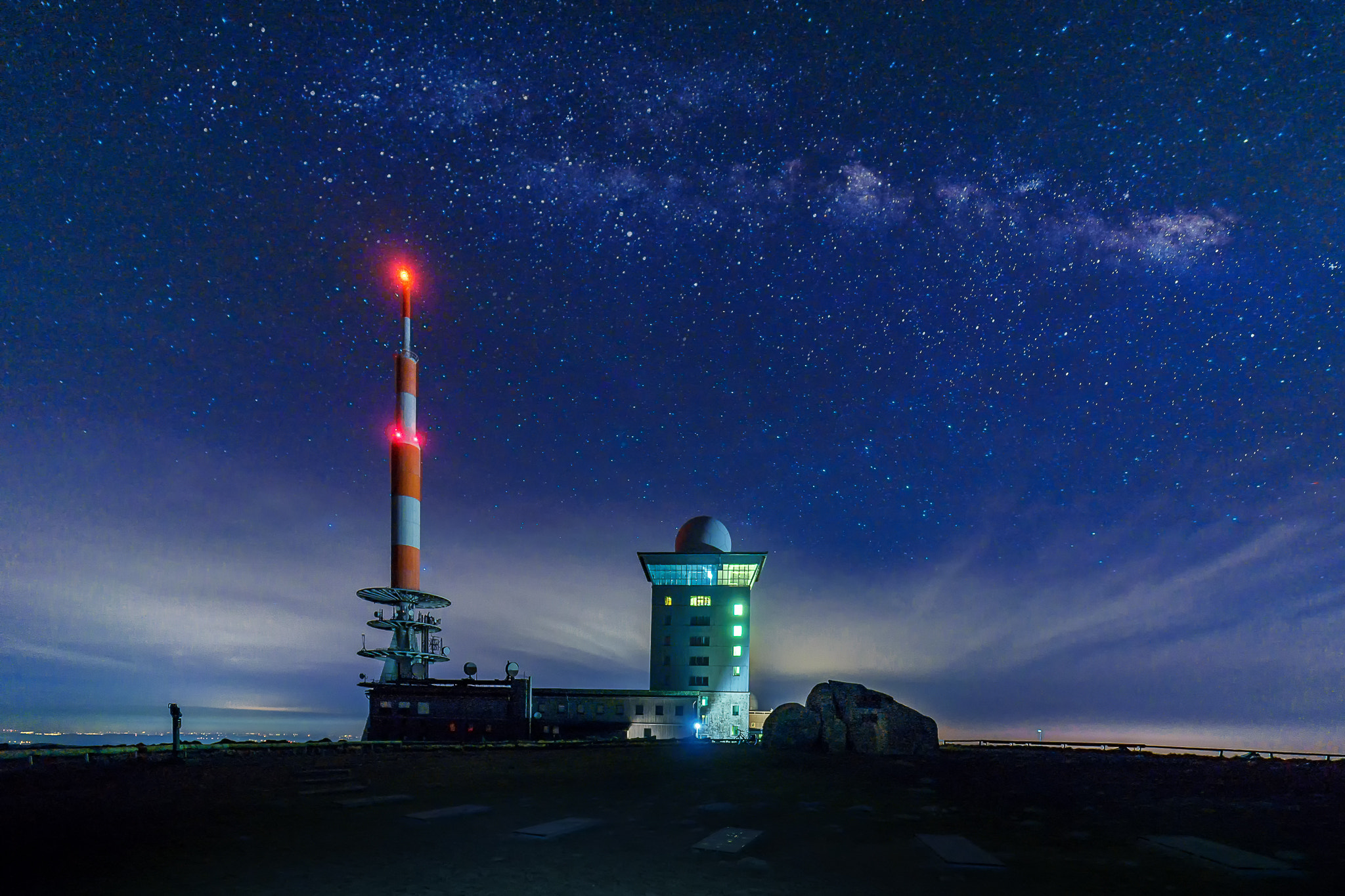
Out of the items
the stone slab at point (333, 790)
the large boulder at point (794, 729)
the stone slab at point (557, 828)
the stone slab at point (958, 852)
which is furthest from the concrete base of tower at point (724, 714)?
the stone slab at point (958, 852)

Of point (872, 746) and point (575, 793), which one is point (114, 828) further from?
point (872, 746)

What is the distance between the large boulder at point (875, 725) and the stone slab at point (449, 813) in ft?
102

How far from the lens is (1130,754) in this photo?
44875 millimetres

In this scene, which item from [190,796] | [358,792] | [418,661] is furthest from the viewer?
[418,661]

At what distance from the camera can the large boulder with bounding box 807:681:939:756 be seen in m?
40.5

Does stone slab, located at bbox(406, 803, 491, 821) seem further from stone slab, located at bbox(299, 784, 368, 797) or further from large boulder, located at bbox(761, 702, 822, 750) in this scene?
large boulder, located at bbox(761, 702, 822, 750)

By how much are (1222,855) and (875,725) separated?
3224 centimetres

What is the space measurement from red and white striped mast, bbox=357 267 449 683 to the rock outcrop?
4184cm

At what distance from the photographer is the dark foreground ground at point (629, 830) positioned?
27.9ft

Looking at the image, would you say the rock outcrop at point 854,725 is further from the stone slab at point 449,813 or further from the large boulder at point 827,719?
the stone slab at point 449,813

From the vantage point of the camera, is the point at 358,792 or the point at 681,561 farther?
the point at 681,561

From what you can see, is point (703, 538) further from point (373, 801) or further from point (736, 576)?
point (373, 801)

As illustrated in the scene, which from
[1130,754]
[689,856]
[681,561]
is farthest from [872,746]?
[681,561]

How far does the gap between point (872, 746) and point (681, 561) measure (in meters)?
42.2
